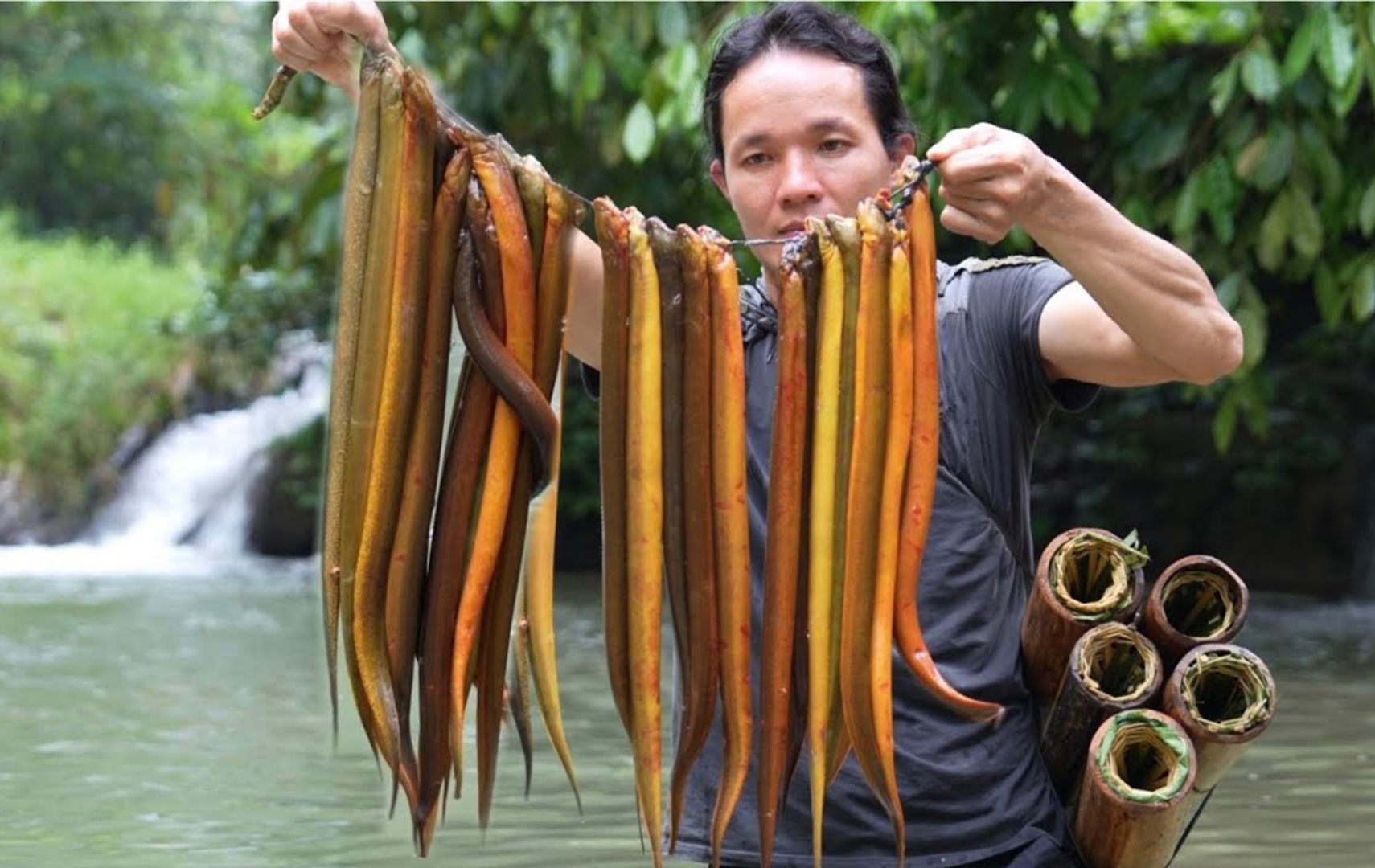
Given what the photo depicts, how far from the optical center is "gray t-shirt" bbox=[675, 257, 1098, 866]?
2.52 meters

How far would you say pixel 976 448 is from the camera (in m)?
2.61

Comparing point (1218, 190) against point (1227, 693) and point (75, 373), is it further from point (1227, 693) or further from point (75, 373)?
point (75, 373)

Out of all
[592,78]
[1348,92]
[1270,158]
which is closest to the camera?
[1348,92]

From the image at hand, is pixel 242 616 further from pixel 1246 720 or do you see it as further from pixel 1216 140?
pixel 1246 720

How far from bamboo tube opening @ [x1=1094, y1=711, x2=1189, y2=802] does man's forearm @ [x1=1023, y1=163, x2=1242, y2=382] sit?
1.50 ft

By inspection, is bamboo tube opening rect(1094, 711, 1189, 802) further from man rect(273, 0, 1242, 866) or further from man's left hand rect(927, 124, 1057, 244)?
man's left hand rect(927, 124, 1057, 244)

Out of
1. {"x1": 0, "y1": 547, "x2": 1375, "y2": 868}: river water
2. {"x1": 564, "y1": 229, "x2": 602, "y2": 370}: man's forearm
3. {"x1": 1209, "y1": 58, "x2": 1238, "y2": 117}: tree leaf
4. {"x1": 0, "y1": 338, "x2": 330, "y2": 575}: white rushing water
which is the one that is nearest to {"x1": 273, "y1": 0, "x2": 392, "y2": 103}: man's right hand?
{"x1": 564, "y1": 229, "x2": 602, "y2": 370}: man's forearm

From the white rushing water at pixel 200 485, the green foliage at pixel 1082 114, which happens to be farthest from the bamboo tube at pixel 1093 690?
the white rushing water at pixel 200 485

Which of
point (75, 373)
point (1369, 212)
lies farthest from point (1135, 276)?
point (75, 373)

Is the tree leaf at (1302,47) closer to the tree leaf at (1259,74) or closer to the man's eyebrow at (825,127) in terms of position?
the tree leaf at (1259,74)

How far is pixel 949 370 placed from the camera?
2.66 m

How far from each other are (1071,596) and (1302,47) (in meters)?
3.26

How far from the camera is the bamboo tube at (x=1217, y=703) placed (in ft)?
8.34

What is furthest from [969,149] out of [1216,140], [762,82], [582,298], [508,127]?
[508,127]
